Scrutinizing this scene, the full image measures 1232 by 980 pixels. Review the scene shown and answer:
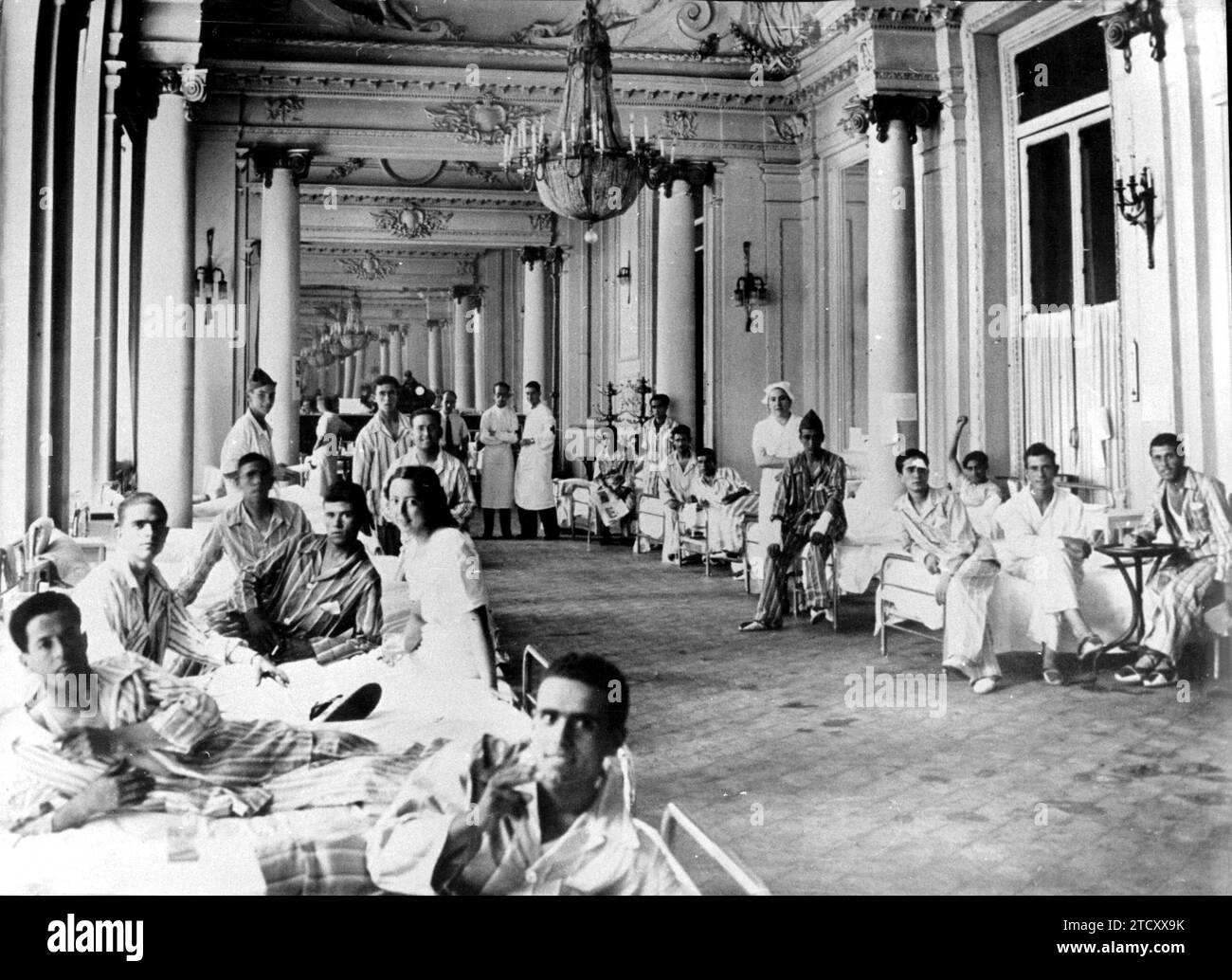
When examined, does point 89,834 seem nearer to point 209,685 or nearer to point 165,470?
point 209,685

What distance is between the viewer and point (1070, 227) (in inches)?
170

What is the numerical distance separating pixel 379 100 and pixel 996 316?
8.12ft

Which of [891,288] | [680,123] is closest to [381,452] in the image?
[680,123]

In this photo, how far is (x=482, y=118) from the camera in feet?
13.5

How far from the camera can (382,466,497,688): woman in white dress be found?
3508 mm

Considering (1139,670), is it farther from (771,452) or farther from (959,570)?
(771,452)

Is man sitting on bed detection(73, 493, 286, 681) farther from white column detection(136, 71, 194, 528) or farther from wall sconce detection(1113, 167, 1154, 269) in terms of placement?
wall sconce detection(1113, 167, 1154, 269)

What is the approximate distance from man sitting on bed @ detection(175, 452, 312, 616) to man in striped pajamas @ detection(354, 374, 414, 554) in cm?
22

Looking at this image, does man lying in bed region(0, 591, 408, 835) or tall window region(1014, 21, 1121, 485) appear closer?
man lying in bed region(0, 591, 408, 835)

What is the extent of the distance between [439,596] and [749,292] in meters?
1.97

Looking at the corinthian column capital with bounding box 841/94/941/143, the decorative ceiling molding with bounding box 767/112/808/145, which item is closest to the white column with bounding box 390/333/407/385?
the decorative ceiling molding with bounding box 767/112/808/145

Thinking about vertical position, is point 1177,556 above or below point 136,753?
above

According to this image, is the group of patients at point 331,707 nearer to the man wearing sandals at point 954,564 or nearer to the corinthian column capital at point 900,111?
the man wearing sandals at point 954,564

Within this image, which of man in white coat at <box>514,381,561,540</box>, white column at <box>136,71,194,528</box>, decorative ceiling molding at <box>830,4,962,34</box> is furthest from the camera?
decorative ceiling molding at <box>830,4,962,34</box>
